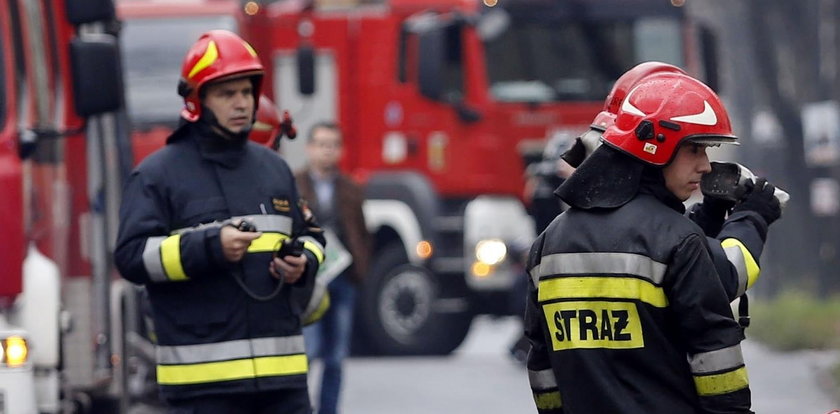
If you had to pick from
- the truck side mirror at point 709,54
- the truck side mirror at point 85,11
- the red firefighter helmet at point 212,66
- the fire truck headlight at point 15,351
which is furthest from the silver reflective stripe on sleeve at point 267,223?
the truck side mirror at point 709,54

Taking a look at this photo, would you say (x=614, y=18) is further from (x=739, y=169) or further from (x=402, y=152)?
(x=739, y=169)

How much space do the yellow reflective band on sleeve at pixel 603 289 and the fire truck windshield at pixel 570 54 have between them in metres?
12.2

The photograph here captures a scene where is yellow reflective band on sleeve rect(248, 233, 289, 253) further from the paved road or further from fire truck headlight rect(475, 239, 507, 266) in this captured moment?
fire truck headlight rect(475, 239, 507, 266)

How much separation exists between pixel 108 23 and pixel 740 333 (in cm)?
531

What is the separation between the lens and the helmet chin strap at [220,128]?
6402mm

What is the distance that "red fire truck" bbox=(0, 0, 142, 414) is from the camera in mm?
7613

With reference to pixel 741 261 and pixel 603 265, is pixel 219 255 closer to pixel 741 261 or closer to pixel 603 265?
pixel 603 265

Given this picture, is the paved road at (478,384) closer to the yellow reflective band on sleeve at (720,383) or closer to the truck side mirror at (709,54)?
the truck side mirror at (709,54)

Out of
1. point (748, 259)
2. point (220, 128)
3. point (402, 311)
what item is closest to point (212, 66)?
point (220, 128)

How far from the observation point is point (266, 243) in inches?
251

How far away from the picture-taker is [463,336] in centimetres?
1775

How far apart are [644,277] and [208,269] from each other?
5.91 ft

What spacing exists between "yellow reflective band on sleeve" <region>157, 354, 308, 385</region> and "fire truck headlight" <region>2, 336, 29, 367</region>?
4.09 ft

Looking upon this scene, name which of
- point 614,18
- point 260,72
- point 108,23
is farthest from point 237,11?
point 260,72
